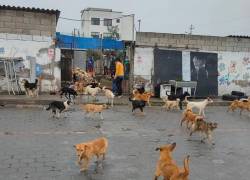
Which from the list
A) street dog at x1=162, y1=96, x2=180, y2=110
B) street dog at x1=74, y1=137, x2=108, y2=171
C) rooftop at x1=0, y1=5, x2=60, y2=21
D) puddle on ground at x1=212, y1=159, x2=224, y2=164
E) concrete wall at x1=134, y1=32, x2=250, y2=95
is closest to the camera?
street dog at x1=74, y1=137, x2=108, y2=171

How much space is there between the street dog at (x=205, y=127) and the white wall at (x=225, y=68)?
11238 millimetres

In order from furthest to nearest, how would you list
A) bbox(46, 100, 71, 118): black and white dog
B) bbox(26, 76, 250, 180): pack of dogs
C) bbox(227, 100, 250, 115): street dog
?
bbox(227, 100, 250, 115): street dog
bbox(46, 100, 71, 118): black and white dog
bbox(26, 76, 250, 180): pack of dogs

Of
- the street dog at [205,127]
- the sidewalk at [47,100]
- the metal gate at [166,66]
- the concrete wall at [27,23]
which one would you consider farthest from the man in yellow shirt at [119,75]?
the street dog at [205,127]

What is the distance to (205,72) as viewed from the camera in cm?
2473

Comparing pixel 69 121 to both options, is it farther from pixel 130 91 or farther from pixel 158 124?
pixel 130 91

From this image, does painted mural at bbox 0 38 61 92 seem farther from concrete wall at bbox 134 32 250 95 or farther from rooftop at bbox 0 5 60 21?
concrete wall at bbox 134 32 250 95

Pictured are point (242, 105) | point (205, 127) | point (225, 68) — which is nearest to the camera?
point (205, 127)

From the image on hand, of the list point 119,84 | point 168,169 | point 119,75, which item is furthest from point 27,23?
point 168,169

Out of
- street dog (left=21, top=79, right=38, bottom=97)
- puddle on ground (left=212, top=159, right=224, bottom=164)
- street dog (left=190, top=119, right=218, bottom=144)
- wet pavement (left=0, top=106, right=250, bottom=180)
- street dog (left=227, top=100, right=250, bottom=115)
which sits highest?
street dog (left=21, top=79, right=38, bottom=97)

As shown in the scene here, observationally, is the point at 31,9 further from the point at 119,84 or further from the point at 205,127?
the point at 205,127

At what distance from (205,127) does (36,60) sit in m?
11.8

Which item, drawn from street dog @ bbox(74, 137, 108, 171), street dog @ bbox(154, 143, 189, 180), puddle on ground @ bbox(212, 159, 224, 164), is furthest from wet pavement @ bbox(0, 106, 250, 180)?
street dog @ bbox(154, 143, 189, 180)

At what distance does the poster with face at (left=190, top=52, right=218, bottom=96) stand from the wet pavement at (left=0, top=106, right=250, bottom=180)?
705cm

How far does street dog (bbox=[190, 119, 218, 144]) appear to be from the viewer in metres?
11.9
